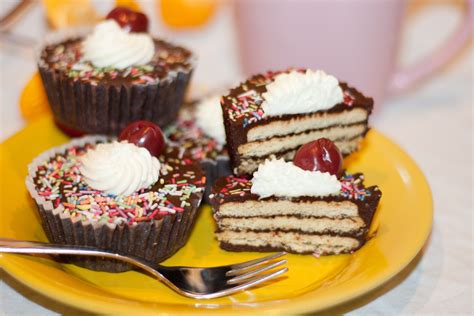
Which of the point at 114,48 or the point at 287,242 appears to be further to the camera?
the point at 114,48

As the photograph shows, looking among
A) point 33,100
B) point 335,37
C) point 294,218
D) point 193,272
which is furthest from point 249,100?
point 33,100

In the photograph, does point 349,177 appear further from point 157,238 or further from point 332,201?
point 157,238

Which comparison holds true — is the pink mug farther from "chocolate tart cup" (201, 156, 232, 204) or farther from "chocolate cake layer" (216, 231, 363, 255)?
"chocolate cake layer" (216, 231, 363, 255)

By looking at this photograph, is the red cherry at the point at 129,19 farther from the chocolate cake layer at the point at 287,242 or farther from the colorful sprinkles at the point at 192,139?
the chocolate cake layer at the point at 287,242

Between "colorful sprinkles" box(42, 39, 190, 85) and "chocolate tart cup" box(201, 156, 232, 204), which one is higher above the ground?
"colorful sprinkles" box(42, 39, 190, 85)

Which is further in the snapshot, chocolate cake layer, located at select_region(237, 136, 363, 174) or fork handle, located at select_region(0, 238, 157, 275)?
chocolate cake layer, located at select_region(237, 136, 363, 174)

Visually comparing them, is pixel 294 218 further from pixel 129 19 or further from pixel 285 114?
pixel 129 19

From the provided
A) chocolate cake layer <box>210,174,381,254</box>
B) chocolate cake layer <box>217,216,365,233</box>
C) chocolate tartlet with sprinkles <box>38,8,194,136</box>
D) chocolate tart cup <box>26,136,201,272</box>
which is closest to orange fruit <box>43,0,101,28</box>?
chocolate tartlet with sprinkles <box>38,8,194,136</box>
